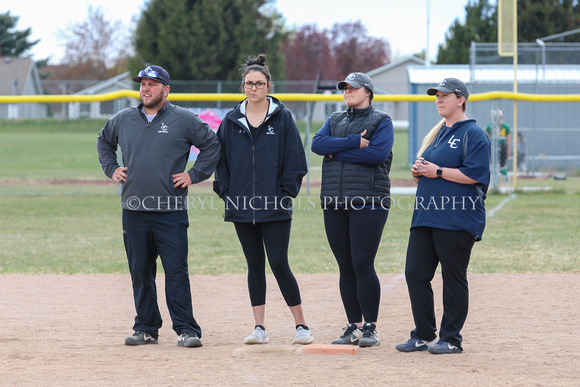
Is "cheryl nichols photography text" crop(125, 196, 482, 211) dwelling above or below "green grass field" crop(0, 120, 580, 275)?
above

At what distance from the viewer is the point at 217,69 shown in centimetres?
3681

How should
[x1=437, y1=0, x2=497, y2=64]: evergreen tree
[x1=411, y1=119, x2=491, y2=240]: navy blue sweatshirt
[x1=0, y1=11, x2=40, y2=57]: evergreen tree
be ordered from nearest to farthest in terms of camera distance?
[x1=411, y1=119, x2=491, y2=240]: navy blue sweatshirt, [x1=437, y1=0, x2=497, y2=64]: evergreen tree, [x1=0, y1=11, x2=40, y2=57]: evergreen tree

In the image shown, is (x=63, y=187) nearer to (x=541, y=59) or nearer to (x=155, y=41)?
(x=541, y=59)

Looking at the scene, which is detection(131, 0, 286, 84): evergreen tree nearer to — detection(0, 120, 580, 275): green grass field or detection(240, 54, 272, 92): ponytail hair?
detection(0, 120, 580, 275): green grass field

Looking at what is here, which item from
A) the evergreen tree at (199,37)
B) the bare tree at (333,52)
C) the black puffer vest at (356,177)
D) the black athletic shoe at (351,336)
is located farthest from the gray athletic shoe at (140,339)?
the bare tree at (333,52)

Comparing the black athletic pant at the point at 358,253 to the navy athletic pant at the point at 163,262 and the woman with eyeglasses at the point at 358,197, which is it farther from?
the navy athletic pant at the point at 163,262

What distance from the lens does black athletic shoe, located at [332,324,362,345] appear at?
5.53 meters

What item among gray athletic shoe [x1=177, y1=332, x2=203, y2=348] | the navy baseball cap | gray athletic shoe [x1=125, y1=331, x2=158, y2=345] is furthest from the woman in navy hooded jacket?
the navy baseball cap

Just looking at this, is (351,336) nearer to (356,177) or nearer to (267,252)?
(267,252)

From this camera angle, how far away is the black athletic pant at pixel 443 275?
5.27 meters

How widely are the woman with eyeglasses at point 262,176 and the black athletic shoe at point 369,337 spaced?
0.39m

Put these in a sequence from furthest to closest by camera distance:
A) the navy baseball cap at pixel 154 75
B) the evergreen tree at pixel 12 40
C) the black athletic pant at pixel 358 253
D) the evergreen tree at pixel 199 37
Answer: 1. the evergreen tree at pixel 12 40
2. the evergreen tree at pixel 199 37
3. the navy baseball cap at pixel 154 75
4. the black athletic pant at pixel 358 253

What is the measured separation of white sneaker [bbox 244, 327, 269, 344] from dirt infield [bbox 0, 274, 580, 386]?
0.27 feet

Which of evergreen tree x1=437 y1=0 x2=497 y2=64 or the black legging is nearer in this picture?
the black legging
